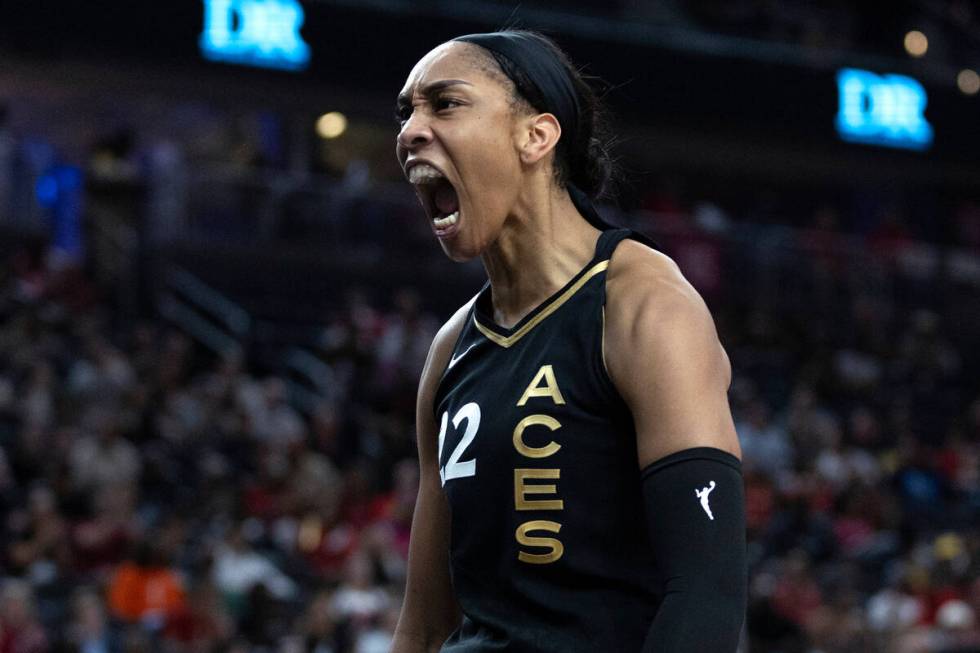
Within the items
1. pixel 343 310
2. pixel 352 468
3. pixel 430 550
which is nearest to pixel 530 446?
pixel 430 550

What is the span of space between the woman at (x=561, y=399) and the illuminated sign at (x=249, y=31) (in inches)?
473

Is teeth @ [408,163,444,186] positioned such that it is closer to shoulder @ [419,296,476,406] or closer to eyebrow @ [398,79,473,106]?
eyebrow @ [398,79,473,106]

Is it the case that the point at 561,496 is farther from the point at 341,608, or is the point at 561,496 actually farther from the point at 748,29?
the point at 748,29

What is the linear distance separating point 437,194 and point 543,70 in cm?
28

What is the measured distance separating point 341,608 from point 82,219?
274 inches

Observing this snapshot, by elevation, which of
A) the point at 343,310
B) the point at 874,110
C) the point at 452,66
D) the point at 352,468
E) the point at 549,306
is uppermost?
the point at 452,66

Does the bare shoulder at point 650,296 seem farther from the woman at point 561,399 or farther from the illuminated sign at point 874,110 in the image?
the illuminated sign at point 874,110

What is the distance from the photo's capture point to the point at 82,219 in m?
16.2

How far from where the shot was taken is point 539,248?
114 inches

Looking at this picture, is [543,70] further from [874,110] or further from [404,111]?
[874,110]

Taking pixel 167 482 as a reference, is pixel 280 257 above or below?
below

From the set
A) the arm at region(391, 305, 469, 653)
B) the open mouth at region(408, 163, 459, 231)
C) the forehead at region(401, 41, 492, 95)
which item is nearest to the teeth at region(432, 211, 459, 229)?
the open mouth at region(408, 163, 459, 231)

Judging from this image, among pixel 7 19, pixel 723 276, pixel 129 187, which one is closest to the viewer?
pixel 7 19

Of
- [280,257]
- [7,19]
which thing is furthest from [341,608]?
[280,257]
